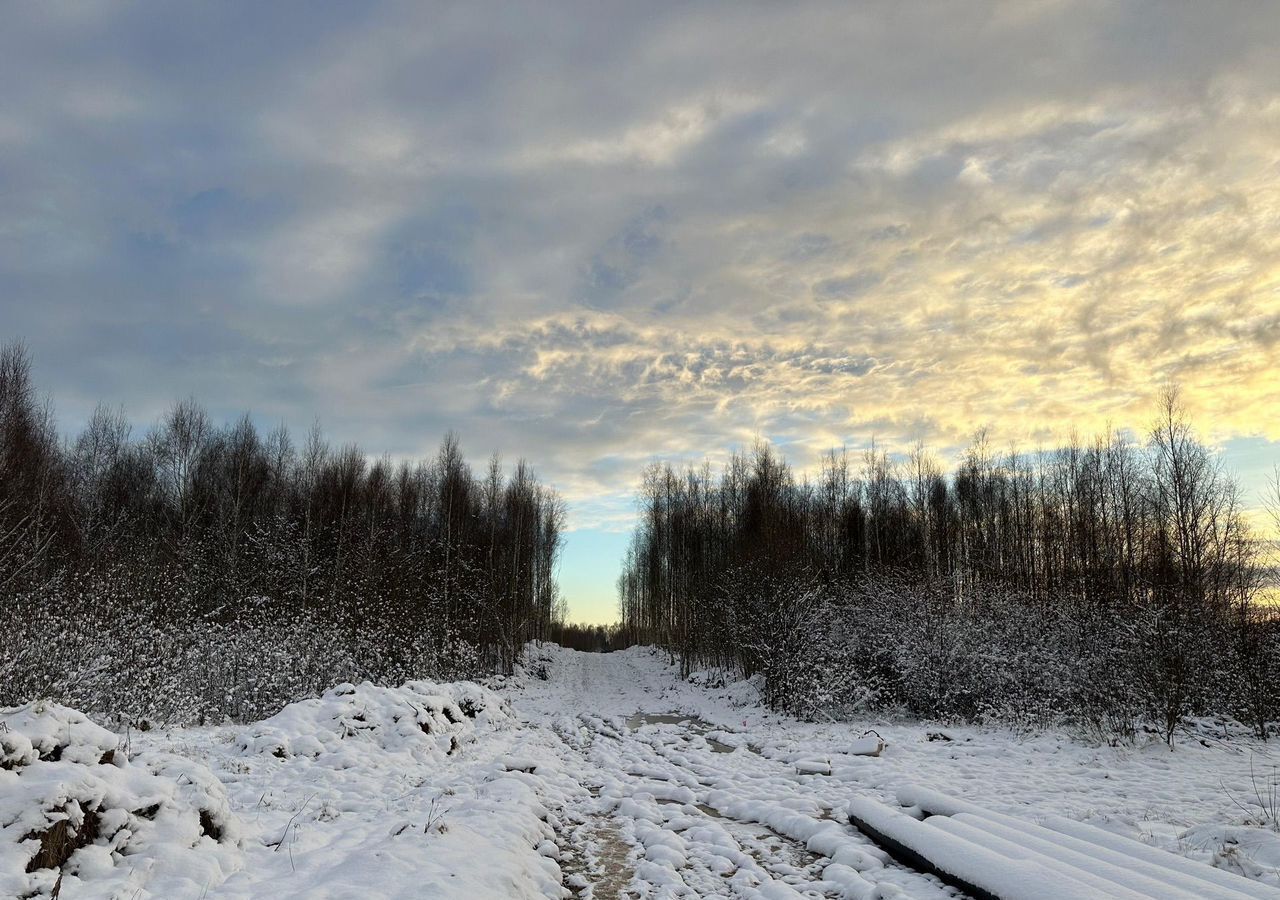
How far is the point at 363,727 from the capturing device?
393 inches

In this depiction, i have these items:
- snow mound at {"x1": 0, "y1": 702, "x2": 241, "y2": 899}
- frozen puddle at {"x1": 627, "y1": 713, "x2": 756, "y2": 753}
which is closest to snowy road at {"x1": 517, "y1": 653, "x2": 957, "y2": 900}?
frozen puddle at {"x1": 627, "y1": 713, "x2": 756, "y2": 753}

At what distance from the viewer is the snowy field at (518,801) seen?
4.25 meters

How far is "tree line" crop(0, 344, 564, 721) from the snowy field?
2230 mm

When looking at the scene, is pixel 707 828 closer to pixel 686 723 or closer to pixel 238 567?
pixel 686 723

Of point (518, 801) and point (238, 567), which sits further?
point (238, 567)

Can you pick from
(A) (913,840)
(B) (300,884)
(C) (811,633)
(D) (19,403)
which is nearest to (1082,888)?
(A) (913,840)

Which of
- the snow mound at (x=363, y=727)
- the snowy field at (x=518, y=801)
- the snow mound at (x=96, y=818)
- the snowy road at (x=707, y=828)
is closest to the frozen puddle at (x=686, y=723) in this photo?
the snowy road at (x=707, y=828)

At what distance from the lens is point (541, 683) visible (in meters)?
28.4

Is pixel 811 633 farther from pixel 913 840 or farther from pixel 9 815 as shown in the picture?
pixel 9 815

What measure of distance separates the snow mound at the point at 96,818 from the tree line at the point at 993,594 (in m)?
13.4

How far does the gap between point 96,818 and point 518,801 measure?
12.2 ft

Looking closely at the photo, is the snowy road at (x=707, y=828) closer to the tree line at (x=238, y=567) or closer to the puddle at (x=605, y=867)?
the puddle at (x=605, y=867)

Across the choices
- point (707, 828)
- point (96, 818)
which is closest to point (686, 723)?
point (707, 828)

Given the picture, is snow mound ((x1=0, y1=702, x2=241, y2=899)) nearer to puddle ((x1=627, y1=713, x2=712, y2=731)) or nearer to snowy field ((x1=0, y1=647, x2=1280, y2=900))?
snowy field ((x1=0, y1=647, x2=1280, y2=900))
